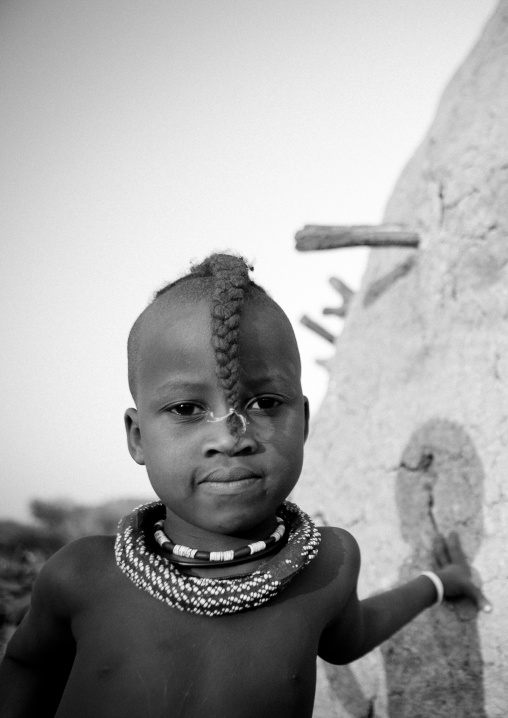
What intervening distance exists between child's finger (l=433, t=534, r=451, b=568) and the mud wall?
0.04m

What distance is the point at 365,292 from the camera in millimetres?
3193

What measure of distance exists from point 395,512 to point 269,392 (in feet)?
4.72

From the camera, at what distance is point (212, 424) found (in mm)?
1014

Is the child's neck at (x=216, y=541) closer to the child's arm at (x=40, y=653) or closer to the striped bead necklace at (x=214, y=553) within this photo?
the striped bead necklace at (x=214, y=553)

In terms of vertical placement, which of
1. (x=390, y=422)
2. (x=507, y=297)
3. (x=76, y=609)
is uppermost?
(x=507, y=297)

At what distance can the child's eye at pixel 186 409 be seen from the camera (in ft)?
3.42

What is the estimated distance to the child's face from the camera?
101 centimetres

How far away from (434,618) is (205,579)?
1271mm

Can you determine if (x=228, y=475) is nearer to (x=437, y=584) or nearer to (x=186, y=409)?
(x=186, y=409)

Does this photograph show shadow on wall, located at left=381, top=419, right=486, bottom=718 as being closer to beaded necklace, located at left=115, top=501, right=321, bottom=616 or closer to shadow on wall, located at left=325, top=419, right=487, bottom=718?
shadow on wall, located at left=325, top=419, right=487, bottom=718

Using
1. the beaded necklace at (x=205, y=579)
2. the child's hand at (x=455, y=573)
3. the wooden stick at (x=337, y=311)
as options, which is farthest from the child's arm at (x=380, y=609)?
the wooden stick at (x=337, y=311)

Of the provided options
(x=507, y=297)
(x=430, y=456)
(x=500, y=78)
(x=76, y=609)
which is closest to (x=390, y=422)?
(x=430, y=456)

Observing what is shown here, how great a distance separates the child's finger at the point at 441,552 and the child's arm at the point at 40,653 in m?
1.40

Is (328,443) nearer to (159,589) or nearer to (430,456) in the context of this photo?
(430,456)
